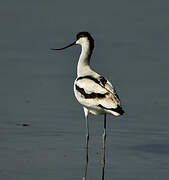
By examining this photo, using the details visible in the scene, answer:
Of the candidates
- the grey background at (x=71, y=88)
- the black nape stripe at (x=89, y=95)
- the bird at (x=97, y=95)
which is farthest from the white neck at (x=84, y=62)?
the grey background at (x=71, y=88)

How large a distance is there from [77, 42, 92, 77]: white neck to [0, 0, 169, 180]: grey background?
0.71 metres

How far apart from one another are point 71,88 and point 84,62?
208cm

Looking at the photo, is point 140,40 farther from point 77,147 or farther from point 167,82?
point 77,147

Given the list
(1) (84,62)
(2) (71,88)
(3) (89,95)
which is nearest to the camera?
(3) (89,95)

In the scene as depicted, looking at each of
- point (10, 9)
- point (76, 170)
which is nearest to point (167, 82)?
point (76, 170)

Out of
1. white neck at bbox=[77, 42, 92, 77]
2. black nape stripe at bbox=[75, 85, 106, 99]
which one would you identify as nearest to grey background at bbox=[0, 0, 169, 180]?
black nape stripe at bbox=[75, 85, 106, 99]

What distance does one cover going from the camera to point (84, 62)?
38.7 ft

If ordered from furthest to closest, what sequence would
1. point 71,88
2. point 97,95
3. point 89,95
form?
point 71,88 < point 89,95 < point 97,95

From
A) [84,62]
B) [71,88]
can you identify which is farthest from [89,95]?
[71,88]

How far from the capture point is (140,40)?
16922 millimetres

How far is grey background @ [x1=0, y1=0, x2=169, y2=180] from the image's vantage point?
9969 millimetres

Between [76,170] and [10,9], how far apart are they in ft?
33.1

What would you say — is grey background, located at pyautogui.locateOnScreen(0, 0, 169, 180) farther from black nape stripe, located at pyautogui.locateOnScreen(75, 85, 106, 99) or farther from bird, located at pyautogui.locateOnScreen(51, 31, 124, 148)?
black nape stripe, located at pyautogui.locateOnScreen(75, 85, 106, 99)

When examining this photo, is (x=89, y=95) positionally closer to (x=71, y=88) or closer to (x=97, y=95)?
(x=97, y=95)
